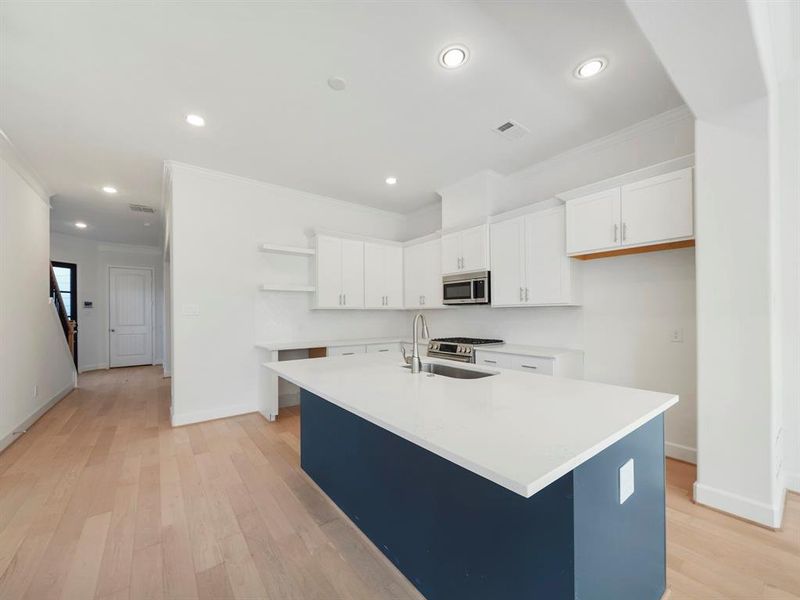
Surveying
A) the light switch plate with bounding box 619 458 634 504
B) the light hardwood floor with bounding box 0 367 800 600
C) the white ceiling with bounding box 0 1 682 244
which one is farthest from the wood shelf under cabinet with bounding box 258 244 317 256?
the light switch plate with bounding box 619 458 634 504

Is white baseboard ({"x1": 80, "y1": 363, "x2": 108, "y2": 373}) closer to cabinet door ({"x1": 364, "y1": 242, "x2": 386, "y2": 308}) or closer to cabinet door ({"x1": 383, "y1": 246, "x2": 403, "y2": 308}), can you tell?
cabinet door ({"x1": 364, "y1": 242, "x2": 386, "y2": 308})

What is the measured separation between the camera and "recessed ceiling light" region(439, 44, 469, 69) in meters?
2.06

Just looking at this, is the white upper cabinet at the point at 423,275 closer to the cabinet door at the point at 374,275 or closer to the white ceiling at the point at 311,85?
the cabinet door at the point at 374,275

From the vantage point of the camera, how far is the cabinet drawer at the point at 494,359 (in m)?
3.40

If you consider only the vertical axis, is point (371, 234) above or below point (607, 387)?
above

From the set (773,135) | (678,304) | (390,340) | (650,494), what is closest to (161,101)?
(390,340)

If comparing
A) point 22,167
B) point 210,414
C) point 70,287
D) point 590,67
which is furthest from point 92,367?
point 590,67

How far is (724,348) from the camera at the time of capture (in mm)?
2084

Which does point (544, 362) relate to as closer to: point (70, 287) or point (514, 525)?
point (514, 525)

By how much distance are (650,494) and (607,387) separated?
17.6 inches

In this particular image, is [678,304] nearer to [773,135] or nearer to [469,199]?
[773,135]

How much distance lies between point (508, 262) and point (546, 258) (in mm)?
435

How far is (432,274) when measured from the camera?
463 cm

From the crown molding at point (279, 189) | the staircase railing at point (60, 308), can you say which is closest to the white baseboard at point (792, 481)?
the crown molding at point (279, 189)
